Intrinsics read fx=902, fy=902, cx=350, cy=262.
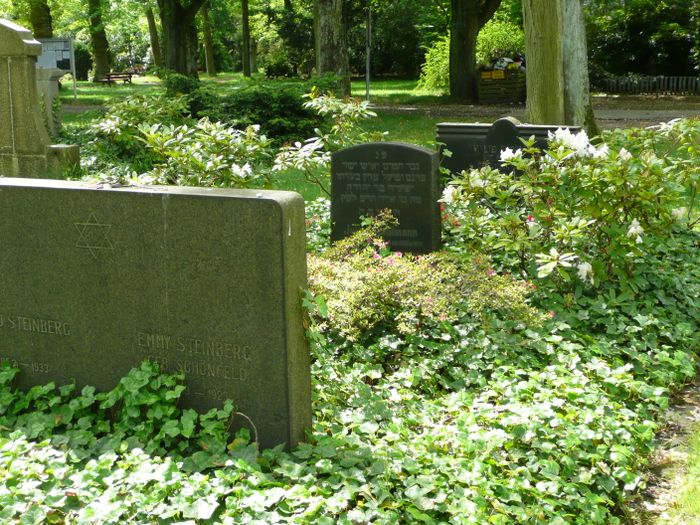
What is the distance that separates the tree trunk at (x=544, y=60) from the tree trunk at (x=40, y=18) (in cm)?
2706

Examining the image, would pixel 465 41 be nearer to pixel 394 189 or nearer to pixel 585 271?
pixel 394 189

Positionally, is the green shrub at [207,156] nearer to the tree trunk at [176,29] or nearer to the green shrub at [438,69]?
the tree trunk at [176,29]

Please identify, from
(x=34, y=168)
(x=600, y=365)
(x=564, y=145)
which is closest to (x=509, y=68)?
(x=34, y=168)

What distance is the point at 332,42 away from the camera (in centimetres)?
2181

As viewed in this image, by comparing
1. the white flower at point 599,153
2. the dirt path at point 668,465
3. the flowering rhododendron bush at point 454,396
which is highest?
the white flower at point 599,153

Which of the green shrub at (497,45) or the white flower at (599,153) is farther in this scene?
the green shrub at (497,45)

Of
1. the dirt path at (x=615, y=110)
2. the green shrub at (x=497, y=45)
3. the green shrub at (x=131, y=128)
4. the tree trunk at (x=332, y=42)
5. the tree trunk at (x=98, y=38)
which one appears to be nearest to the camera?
the green shrub at (x=131, y=128)

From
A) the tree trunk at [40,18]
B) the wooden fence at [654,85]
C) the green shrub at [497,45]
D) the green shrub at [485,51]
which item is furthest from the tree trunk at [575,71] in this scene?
the tree trunk at [40,18]

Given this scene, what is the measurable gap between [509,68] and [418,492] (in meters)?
26.2

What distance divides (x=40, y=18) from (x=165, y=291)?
3468 cm

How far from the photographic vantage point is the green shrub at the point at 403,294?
6.29 meters

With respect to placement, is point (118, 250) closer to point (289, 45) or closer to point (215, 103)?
point (215, 103)

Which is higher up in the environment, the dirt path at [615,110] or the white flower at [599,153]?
the dirt path at [615,110]

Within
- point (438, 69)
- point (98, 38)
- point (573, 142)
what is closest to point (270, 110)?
point (573, 142)
